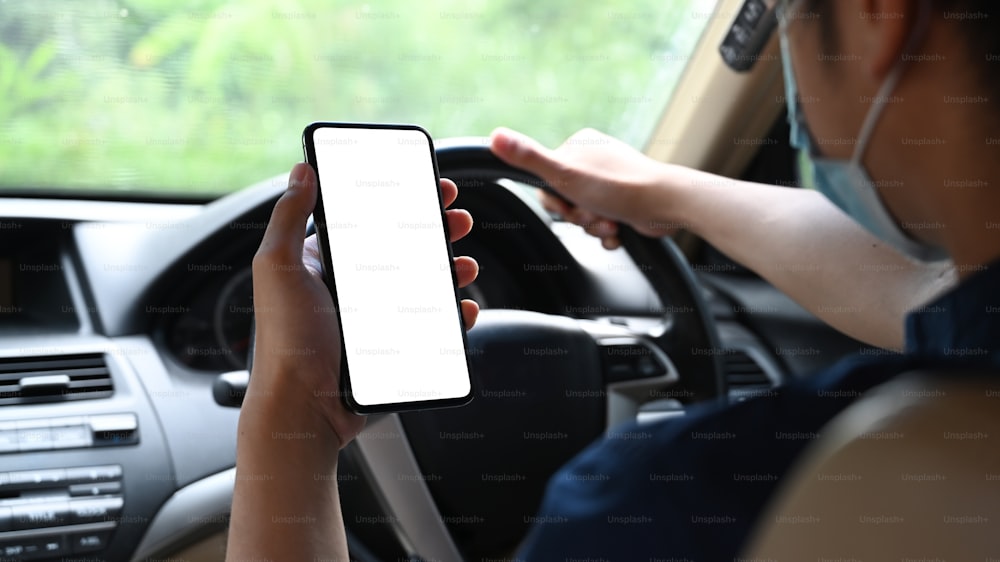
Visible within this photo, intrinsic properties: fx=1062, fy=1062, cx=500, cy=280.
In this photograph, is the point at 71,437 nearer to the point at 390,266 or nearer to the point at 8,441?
the point at 8,441

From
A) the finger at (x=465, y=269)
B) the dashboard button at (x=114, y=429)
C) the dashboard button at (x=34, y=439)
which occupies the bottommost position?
the dashboard button at (x=114, y=429)

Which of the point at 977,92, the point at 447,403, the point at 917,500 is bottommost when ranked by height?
the point at 447,403

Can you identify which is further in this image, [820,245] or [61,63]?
[61,63]

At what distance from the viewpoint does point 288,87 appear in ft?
5.09

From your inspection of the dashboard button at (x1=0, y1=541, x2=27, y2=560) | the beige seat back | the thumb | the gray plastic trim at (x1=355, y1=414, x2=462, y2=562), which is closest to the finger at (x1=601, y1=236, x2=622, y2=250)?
the thumb

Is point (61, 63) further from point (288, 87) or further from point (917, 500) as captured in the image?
point (917, 500)

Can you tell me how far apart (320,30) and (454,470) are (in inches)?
27.8

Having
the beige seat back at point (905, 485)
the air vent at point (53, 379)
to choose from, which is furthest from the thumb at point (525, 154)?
the beige seat back at point (905, 485)

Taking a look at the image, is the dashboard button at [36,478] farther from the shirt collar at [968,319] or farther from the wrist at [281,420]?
the shirt collar at [968,319]

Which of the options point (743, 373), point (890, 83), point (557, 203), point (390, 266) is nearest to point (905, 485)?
point (890, 83)

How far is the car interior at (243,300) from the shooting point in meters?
1.23

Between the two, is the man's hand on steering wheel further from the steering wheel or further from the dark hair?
the dark hair

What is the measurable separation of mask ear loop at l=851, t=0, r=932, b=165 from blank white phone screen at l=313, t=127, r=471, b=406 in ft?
1.44

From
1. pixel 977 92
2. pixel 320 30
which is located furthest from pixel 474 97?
pixel 977 92
